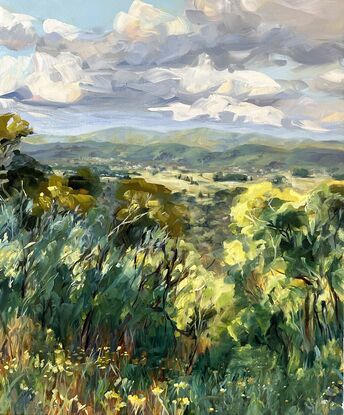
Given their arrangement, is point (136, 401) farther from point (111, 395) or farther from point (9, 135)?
point (9, 135)

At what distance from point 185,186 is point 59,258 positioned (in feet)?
2.41

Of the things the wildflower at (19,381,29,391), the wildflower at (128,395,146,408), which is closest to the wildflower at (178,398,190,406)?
the wildflower at (128,395,146,408)

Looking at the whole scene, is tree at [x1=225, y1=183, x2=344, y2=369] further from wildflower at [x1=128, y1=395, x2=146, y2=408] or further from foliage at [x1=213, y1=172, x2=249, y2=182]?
wildflower at [x1=128, y1=395, x2=146, y2=408]

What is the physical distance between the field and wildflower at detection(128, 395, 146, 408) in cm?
5

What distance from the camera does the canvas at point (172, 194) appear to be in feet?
9.43

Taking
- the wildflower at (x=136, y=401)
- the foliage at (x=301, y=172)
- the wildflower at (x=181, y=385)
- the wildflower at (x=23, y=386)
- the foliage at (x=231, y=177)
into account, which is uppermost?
the foliage at (x=301, y=172)

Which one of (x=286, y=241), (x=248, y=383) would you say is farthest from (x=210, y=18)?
(x=248, y=383)

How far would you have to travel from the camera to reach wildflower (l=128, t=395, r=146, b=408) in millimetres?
2697

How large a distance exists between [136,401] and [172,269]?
658mm

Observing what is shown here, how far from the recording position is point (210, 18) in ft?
9.67

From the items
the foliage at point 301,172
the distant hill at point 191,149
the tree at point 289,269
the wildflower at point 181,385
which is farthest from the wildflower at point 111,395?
the foliage at point 301,172

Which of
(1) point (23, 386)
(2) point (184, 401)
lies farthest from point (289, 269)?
(1) point (23, 386)

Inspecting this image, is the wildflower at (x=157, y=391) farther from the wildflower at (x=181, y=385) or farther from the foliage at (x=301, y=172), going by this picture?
the foliage at (x=301, y=172)

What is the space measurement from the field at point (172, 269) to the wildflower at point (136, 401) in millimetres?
48
